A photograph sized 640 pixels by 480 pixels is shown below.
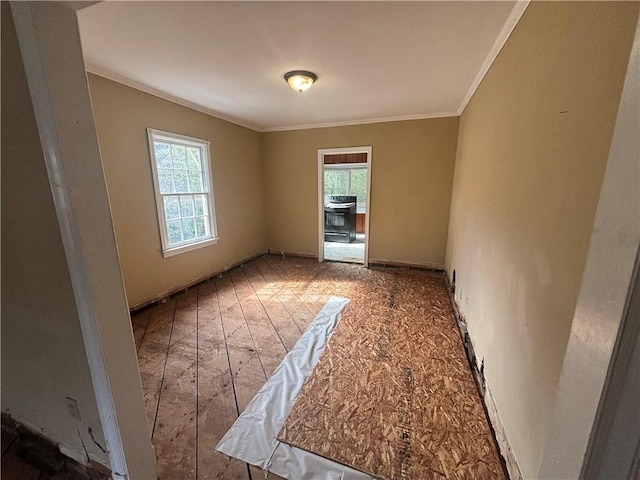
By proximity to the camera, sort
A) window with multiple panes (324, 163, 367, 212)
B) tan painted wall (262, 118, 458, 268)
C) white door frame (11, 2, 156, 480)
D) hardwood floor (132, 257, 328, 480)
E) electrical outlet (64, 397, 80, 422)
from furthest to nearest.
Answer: window with multiple panes (324, 163, 367, 212), tan painted wall (262, 118, 458, 268), hardwood floor (132, 257, 328, 480), electrical outlet (64, 397, 80, 422), white door frame (11, 2, 156, 480)

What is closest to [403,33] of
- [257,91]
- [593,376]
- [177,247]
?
[257,91]

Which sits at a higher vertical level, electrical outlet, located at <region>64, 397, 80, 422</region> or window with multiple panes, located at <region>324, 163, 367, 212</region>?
window with multiple panes, located at <region>324, 163, 367, 212</region>

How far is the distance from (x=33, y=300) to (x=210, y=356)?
140 centimetres

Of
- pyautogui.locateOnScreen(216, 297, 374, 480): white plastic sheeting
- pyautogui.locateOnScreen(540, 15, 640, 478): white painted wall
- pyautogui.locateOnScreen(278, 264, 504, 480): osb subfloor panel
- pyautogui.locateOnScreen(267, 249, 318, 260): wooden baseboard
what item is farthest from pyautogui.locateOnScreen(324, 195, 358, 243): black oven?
pyautogui.locateOnScreen(540, 15, 640, 478): white painted wall

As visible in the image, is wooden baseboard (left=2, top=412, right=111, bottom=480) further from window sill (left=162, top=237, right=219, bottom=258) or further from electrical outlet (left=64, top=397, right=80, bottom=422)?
window sill (left=162, top=237, right=219, bottom=258)

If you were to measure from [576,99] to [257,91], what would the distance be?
2844mm

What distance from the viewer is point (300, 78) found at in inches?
96.6

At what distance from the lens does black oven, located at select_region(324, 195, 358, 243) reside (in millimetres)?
7062

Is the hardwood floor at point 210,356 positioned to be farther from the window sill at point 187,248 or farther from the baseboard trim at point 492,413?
the baseboard trim at point 492,413

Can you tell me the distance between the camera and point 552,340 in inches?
40.7

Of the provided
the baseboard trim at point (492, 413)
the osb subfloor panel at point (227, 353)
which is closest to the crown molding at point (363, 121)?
the osb subfloor panel at point (227, 353)

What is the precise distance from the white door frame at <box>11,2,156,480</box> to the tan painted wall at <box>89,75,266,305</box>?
209 centimetres

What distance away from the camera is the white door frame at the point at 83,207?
841mm

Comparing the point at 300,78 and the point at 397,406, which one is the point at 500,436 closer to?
the point at 397,406
